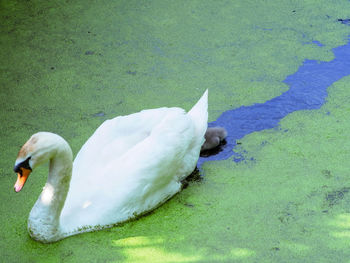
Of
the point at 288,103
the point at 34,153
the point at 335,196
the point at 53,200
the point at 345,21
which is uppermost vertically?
the point at 34,153

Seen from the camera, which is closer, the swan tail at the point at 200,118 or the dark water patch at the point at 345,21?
the swan tail at the point at 200,118

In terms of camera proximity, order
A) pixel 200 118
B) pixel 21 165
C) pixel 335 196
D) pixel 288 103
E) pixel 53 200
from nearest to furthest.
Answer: pixel 21 165 < pixel 53 200 < pixel 335 196 < pixel 200 118 < pixel 288 103

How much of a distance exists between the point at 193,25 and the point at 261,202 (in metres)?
2.35

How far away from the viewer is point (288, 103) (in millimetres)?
4152

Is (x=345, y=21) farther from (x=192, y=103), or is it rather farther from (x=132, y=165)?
(x=132, y=165)

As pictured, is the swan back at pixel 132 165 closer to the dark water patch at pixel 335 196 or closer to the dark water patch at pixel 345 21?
the dark water patch at pixel 335 196

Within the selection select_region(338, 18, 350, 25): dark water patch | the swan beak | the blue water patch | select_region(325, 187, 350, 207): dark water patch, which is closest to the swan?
the swan beak

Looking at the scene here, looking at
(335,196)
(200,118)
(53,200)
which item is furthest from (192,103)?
(53,200)

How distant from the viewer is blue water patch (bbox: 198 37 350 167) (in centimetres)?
388

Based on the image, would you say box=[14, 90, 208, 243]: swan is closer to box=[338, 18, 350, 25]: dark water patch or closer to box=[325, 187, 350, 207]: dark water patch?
box=[325, 187, 350, 207]: dark water patch

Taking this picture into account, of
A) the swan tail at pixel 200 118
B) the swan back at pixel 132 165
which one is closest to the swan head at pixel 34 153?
the swan back at pixel 132 165

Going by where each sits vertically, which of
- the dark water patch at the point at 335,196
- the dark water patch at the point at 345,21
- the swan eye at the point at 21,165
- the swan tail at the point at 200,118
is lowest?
the dark water patch at the point at 335,196

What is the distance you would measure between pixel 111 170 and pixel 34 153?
0.51 meters

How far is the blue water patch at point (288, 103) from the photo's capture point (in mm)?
3883
